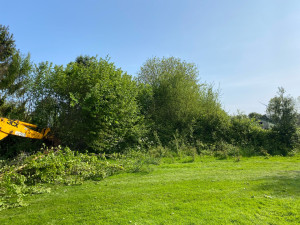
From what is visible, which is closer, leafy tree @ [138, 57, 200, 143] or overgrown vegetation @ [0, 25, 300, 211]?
overgrown vegetation @ [0, 25, 300, 211]

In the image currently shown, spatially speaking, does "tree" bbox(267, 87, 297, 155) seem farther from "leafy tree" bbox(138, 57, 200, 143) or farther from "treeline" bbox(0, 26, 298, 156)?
"leafy tree" bbox(138, 57, 200, 143)

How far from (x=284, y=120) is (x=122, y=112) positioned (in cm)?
1237

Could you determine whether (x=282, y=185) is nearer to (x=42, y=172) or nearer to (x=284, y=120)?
(x=42, y=172)

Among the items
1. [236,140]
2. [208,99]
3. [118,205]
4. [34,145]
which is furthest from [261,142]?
[34,145]

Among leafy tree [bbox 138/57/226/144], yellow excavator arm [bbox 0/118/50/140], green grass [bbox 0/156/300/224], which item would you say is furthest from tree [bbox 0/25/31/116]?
green grass [bbox 0/156/300/224]

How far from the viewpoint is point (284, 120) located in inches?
667

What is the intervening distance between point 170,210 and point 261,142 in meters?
14.3

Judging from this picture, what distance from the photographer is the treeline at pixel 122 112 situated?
13234 mm

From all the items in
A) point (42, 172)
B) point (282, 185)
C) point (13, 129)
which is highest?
point (13, 129)

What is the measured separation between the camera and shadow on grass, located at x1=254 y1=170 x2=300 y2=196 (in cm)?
621

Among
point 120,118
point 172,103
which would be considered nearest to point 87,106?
point 120,118

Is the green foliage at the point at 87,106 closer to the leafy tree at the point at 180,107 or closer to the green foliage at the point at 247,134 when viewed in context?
the leafy tree at the point at 180,107

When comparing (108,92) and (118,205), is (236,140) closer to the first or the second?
(108,92)

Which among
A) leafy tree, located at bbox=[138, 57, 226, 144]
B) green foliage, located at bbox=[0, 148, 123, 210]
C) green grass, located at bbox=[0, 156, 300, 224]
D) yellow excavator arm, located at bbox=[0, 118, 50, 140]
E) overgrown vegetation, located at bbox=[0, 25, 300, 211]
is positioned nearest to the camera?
green grass, located at bbox=[0, 156, 300, 224]
